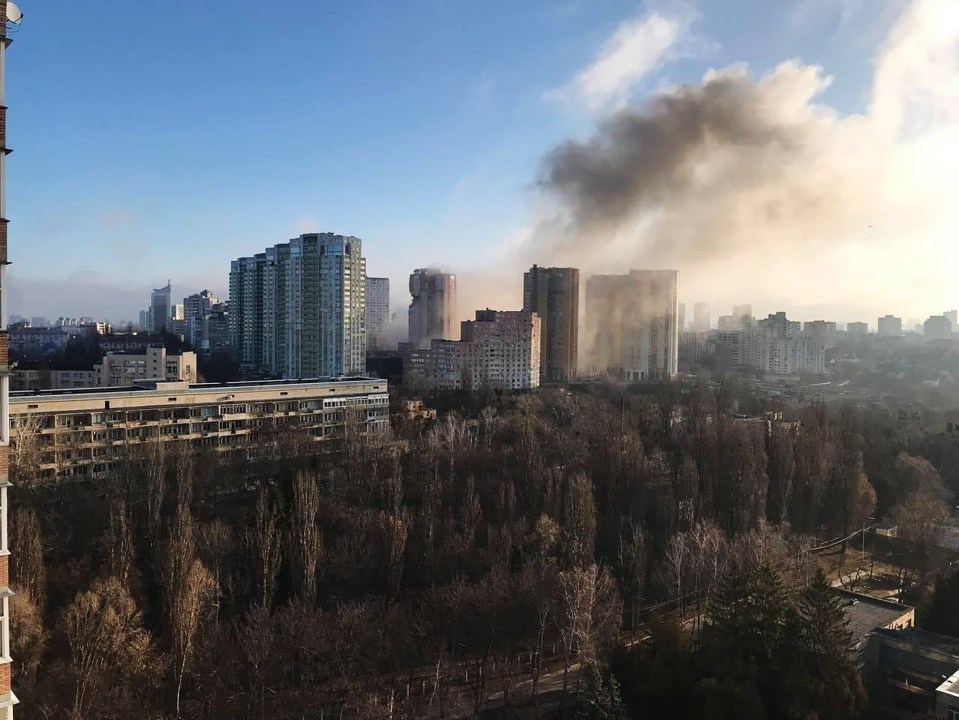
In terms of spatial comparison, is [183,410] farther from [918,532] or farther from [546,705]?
[918,532]

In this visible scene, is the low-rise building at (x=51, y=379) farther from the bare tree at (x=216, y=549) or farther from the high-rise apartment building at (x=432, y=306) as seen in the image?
the high-rise apartment building at (x=432, y=306)

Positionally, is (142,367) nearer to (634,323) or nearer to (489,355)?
(489,355)

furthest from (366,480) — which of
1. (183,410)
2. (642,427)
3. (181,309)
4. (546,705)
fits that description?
(181,309)

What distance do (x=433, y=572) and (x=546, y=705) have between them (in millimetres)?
2178

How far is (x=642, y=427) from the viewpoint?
16.7m

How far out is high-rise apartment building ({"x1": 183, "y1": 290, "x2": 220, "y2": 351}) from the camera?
34.8 m

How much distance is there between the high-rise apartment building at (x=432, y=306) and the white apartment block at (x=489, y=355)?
24.1 feet

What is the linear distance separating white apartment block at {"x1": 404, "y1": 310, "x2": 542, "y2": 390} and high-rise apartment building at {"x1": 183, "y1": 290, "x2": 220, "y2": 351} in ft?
39.4

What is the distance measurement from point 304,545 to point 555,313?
77.1ft

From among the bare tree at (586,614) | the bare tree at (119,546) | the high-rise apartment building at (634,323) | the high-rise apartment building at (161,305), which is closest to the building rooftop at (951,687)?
the bare tree at (586,614)

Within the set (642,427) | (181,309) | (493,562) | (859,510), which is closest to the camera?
(493,562)

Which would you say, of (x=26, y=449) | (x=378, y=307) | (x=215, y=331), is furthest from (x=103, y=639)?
(x=378, y=307)

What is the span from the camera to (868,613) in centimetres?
777

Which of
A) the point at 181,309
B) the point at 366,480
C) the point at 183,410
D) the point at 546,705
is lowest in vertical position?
the point at 546,705
